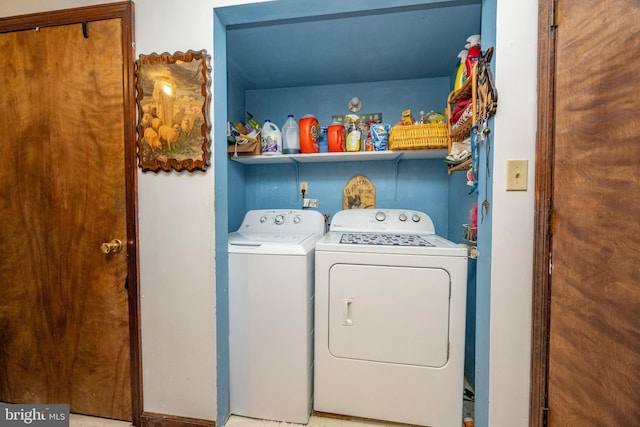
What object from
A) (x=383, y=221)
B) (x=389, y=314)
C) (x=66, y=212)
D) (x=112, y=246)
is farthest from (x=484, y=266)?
(x=66, y=212)

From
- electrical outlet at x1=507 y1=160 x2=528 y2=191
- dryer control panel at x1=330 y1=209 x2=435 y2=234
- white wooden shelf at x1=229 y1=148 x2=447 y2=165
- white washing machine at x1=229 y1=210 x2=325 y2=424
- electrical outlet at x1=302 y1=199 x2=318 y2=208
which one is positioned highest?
white wooden shelf at x1=229 y1=148 x2=447 y2=165

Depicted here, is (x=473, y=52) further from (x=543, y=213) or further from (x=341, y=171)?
(x=341, y=171)

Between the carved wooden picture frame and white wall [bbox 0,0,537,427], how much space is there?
6cm

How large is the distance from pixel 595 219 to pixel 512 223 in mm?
250

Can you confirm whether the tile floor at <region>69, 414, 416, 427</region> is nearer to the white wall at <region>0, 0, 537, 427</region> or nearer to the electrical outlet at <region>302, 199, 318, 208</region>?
the white wall at <region>0, 0, 537, 427</region>

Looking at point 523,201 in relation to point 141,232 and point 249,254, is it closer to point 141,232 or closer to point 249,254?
point 249,254

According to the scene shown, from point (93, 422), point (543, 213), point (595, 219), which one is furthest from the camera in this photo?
point (93, 422)

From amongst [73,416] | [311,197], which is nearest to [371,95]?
[311,197]

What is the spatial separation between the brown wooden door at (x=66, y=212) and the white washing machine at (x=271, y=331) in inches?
22.2

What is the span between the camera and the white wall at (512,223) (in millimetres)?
975

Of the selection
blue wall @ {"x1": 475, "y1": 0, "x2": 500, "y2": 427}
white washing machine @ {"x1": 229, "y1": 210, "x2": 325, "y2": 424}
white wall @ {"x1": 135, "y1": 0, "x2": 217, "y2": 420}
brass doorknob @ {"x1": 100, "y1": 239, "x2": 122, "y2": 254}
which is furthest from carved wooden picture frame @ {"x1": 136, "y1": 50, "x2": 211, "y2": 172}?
blue wall @ {"x1": 475, "y1": 0, "x2": 500, "y2": 427}

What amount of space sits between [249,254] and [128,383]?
934 mm

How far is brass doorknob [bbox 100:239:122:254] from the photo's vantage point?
1209mm

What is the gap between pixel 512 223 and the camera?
1012 millimetres
